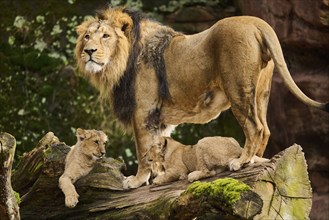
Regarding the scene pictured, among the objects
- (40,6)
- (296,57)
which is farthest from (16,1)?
(296,57)

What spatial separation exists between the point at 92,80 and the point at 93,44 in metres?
0.52

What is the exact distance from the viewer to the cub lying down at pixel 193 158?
7793mm

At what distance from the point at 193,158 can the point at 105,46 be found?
1.39 meters

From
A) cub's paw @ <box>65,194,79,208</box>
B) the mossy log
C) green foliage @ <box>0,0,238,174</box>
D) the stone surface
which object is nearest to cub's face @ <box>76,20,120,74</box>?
the mossy log

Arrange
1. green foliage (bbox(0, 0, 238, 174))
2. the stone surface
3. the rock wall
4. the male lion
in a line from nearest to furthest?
the male lion
the stone surface
the rock wall
green foliage (bbox(0, 0, 238, 174))

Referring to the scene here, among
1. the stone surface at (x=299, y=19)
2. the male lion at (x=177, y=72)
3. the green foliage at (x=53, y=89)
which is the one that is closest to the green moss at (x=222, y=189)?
the male lion at (x=177, y=72)

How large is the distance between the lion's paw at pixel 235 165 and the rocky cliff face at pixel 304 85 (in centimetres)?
468

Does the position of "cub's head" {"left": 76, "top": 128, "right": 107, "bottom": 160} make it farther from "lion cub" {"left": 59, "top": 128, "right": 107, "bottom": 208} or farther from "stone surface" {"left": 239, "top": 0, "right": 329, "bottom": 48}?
"stone surface" {"left": 239, "top": 0, "right": 329, "bottom": 48}

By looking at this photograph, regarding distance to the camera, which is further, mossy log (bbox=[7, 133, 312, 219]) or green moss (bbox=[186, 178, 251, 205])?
Result: mossy log (bbox=[7, 133, 312, 219])

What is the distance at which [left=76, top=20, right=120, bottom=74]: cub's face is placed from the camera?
8.68 metres

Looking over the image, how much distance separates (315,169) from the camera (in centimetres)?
1248

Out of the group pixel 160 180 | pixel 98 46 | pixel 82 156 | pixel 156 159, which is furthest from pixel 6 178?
pixel 98 46

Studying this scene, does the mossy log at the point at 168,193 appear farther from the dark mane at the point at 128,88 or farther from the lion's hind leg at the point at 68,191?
the dark mane at the point at 128,88

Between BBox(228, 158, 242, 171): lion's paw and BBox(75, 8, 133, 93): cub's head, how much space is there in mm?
1630
